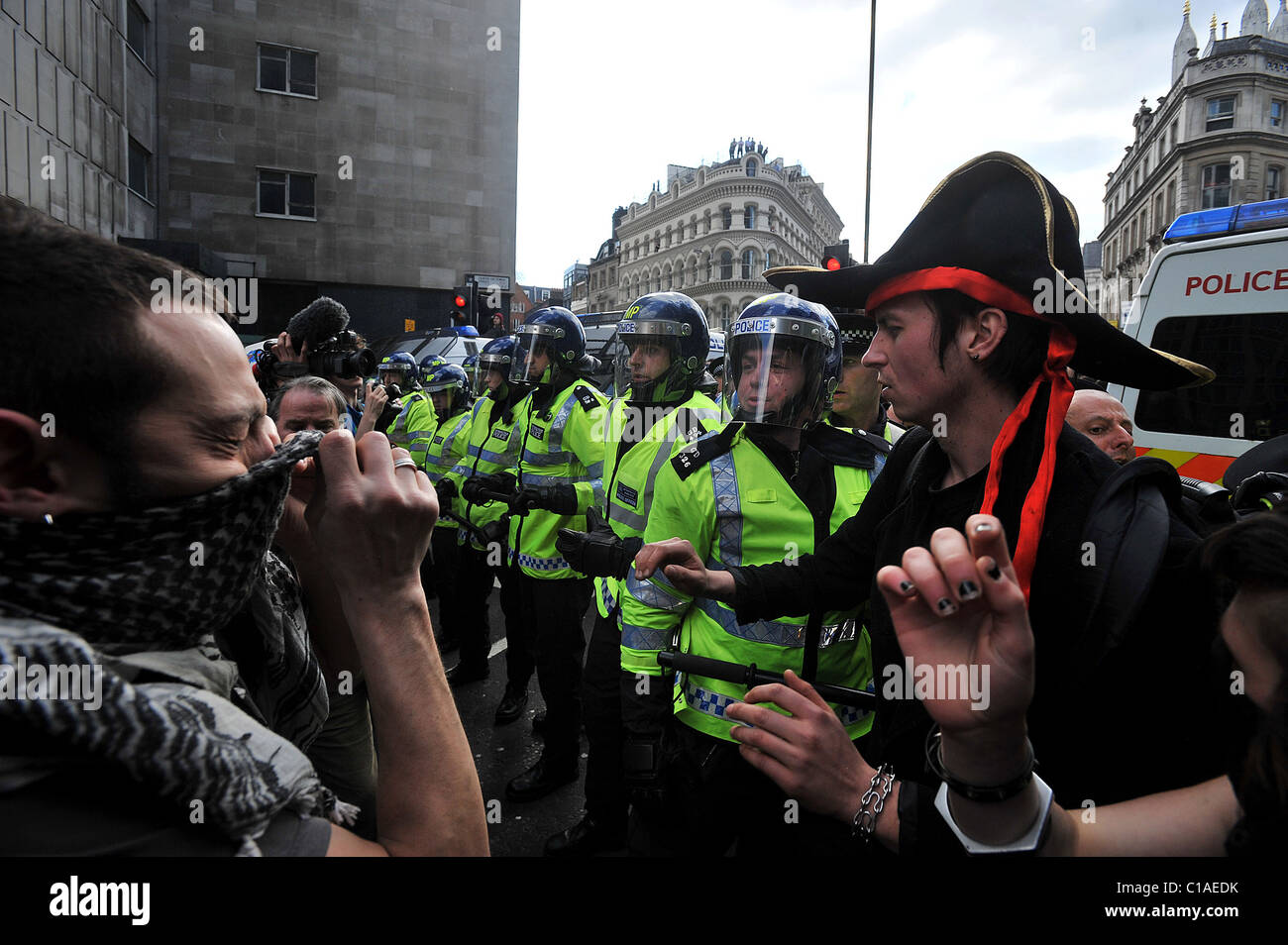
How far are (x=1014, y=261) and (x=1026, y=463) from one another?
0.43 m

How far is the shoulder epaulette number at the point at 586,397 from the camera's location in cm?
481

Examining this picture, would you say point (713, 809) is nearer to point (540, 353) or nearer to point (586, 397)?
point (586, 397)

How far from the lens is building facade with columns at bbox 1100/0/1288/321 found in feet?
106

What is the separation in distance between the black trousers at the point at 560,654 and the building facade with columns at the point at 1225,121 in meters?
35.8

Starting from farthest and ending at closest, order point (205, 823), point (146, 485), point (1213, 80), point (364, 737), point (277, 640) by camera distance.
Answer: point (1213, 80) → point (364, 737) → point (277, 640) → point (146, 485) → point (205, 823)

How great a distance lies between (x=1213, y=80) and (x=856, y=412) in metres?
43.3

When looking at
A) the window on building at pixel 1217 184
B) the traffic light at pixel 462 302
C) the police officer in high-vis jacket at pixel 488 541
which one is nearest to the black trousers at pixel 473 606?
the police officer in high-vis jacket at pixel 488 541

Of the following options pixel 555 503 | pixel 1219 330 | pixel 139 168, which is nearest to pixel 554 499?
pixel 555 503

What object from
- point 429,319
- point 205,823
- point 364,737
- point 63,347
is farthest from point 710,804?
point 429,319

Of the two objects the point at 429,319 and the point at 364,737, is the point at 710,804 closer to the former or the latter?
the point at 364,737

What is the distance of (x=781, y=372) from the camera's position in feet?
8.46

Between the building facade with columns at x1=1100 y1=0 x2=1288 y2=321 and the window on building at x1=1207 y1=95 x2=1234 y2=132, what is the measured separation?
42 millimetres

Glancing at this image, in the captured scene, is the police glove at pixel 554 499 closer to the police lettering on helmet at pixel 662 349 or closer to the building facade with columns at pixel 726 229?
the police lettering on helmet at pixel 662 349

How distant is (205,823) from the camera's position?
769mm
